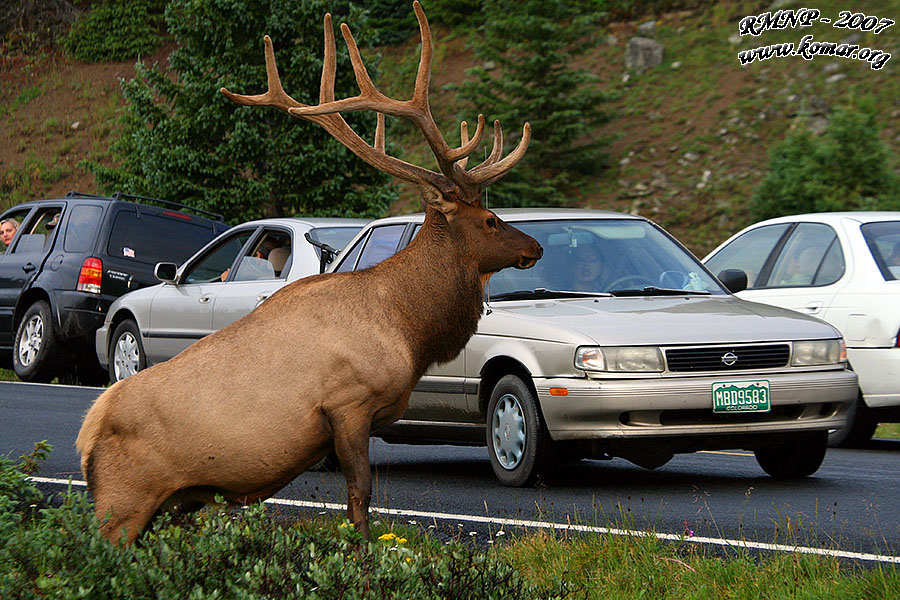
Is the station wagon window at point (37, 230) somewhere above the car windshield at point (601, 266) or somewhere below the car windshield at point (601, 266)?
below

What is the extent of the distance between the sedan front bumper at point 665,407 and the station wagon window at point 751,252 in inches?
152

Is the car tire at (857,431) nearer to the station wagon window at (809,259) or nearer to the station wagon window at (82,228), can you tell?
the station wagon window at (809,259)

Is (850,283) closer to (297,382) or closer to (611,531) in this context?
(611,531)

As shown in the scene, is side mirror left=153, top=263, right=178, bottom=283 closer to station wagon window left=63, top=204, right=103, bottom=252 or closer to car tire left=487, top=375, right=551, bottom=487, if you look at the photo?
station wagon window left=63, top=204, right=103, bottom=252

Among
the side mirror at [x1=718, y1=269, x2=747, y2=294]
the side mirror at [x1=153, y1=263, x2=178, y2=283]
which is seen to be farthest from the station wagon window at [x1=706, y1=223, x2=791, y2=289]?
the side mirror at [x1=153, y1=263, x2=178, y2=283]

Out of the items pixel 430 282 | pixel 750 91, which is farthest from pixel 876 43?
pixel 430 282

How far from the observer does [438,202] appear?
19.5ft

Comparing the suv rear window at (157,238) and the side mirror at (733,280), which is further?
the suv rear window at (157,238)

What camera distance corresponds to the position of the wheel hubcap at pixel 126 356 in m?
13.8

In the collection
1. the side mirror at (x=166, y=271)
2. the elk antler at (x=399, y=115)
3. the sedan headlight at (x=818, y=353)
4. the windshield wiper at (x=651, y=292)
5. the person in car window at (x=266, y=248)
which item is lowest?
the side mirror at (x=166, y=271)

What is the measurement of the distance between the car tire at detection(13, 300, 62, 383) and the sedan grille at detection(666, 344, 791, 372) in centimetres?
994

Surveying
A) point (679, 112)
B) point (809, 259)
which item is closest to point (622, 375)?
point (809, 259)

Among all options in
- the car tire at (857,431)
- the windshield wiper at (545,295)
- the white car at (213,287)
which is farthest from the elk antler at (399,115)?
the car tire at (857,431)

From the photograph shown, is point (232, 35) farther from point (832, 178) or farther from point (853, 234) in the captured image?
point (853, 234)
